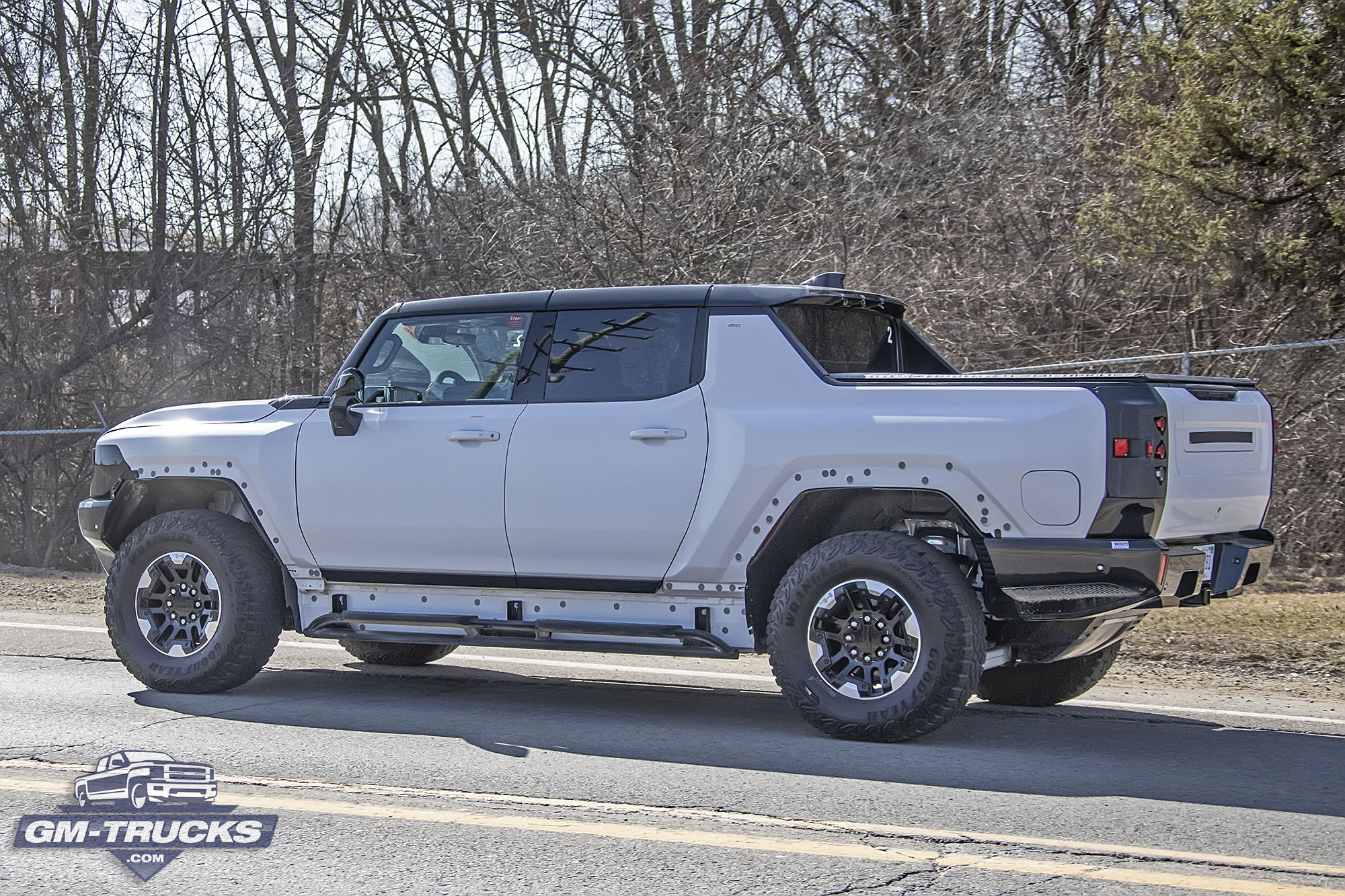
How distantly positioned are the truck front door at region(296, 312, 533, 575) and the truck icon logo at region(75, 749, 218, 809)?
1.63 metres

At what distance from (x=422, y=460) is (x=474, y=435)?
330 mm

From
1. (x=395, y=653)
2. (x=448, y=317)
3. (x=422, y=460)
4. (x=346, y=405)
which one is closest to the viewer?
(x=422, y=460)

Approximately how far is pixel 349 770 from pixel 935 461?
8.82 ft

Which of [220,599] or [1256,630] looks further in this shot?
[1256,630]

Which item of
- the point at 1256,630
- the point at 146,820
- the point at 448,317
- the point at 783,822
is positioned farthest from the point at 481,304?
the point at 1256,630

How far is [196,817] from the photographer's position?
498 cm

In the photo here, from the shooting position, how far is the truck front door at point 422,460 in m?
6.91

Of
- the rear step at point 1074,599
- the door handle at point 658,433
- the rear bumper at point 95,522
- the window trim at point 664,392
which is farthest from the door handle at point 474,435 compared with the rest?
the rear step at point 1074,599

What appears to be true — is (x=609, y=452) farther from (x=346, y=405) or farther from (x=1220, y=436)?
(x=1220, y=436)

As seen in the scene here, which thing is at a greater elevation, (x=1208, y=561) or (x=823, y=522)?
(x=823, y=522)

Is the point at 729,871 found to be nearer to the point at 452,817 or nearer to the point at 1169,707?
the point at 452,817

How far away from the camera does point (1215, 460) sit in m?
5.99

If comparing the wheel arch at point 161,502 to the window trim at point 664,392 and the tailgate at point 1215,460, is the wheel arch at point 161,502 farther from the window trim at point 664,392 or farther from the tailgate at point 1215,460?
the tailgate at point 1215,460

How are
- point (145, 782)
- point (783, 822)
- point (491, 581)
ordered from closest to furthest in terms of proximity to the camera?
1. point (783, 822)
2. point (145, 782)
3. point (491, 581)
